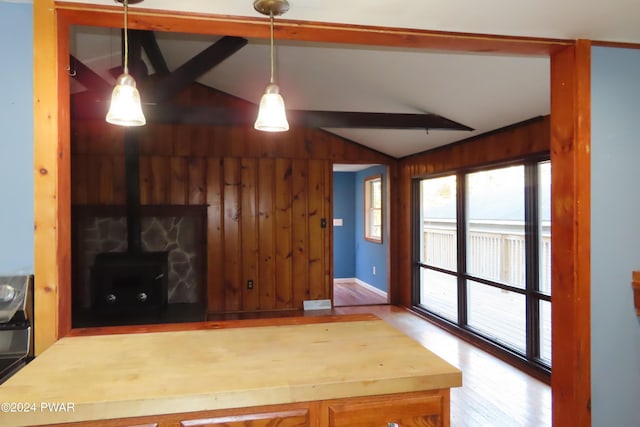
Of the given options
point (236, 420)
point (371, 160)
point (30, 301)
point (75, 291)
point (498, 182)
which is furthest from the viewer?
point (371, 160)

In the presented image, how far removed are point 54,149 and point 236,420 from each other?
110 centimetres

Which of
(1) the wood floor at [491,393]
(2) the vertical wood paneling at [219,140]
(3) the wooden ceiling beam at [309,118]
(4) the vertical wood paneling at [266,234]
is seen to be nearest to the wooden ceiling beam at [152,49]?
(3) the wooden ceiling beam at [309,118]

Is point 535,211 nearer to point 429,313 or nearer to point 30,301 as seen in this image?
point 429,313

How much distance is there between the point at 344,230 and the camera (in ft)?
25.0

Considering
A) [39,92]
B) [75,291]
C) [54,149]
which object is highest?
[39,92]

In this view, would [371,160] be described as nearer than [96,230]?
No

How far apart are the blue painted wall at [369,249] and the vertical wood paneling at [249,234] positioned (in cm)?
194

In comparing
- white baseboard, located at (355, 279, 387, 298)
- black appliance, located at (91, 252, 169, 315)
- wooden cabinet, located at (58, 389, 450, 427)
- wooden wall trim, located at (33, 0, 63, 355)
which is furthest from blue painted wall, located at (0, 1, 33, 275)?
white baseboard, located at (355, 279, 387, 298)

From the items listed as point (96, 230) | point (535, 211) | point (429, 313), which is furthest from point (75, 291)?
point (535, 211)

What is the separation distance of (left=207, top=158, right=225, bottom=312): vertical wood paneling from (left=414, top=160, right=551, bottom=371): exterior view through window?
2.61 m

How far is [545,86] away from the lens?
2.72 meters

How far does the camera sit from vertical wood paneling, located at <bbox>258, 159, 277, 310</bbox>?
5266mm

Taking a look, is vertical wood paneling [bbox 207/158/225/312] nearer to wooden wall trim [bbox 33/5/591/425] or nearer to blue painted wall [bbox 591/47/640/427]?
wooden wall trim [bbox 33/5/591/425]

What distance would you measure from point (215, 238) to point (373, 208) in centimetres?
296
